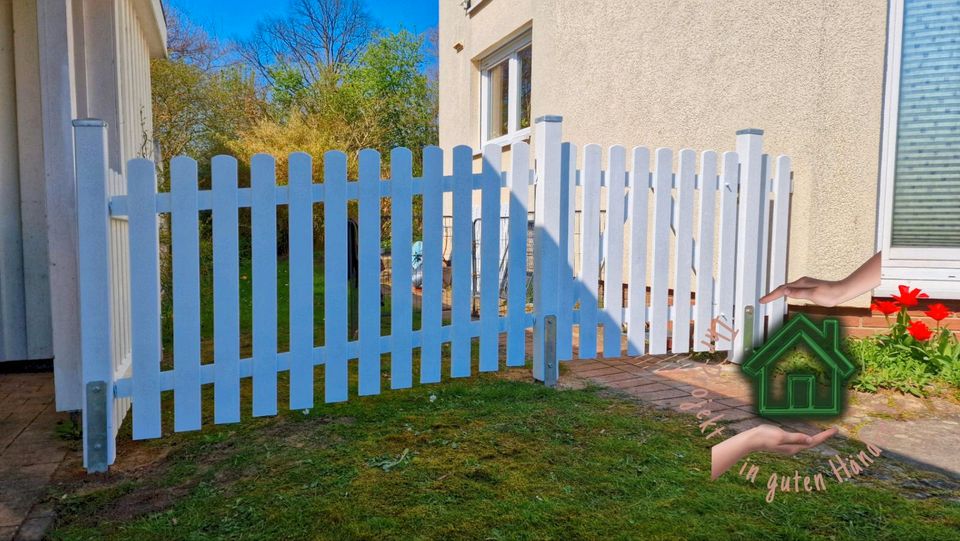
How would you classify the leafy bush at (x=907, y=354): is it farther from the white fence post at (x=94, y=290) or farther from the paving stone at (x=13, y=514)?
the paving stone at (x=13, y=514)

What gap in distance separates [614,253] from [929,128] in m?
2.09

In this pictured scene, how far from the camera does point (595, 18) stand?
254 inches

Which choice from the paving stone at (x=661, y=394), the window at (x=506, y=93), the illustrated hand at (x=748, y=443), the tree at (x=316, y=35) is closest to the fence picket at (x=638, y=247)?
the paving stone at (x=661, y=394)

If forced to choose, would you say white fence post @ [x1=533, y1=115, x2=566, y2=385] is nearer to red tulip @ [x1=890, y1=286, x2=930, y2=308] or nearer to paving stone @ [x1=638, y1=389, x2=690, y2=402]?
paving stone @ [x1=638, y1=389, x2=690, y2=402]

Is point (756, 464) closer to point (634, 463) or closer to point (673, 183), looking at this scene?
point (634, 463)

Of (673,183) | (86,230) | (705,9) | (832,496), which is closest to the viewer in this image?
(832,496)

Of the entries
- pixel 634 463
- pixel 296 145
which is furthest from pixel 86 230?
pixel 296 145

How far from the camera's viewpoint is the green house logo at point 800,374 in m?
1.33

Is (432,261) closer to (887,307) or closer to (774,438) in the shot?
(774,438)

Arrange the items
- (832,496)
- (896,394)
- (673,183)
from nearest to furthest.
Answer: (832,496) → (896,394) → (673,183)

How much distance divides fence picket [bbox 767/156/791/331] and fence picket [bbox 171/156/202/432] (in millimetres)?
3493

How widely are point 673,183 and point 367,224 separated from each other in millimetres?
2027

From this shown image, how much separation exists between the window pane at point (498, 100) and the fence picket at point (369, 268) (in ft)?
19.8

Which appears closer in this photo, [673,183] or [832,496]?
[832,496]
